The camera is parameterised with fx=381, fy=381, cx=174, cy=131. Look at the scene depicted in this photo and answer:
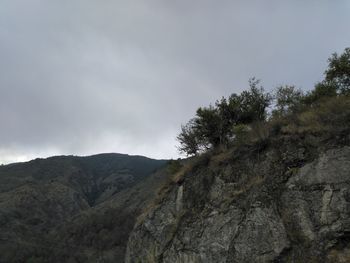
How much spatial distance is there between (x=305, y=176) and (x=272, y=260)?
329 cm

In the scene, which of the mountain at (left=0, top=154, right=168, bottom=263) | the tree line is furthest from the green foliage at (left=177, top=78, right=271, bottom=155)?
the mountain at (left=0, top=154, right=168, bottom=263)

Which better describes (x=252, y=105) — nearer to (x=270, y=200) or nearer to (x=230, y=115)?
(x=230, y=115)

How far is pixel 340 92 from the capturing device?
68.9 ft

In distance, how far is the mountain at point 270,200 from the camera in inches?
512

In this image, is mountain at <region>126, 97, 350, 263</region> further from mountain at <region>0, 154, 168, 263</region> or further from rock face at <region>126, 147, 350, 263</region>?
mountain at <region>0, 154, 168, 263</region>

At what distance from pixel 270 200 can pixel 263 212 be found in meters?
0.54

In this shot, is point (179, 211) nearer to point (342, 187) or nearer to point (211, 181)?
point (211, 181)

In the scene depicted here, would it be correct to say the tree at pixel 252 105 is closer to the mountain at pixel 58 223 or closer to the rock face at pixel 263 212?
the rock face at pixel 263 212

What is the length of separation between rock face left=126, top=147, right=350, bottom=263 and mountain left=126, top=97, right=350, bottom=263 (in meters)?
0.03

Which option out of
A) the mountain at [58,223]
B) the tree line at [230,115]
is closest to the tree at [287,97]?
the tree line at [230,115]

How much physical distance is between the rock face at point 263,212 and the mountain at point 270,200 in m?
0.03

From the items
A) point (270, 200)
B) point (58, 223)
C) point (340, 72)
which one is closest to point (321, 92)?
point (340, 72)

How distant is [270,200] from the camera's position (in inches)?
577

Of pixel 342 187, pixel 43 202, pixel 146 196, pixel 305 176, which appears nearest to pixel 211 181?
pixel 305 176
